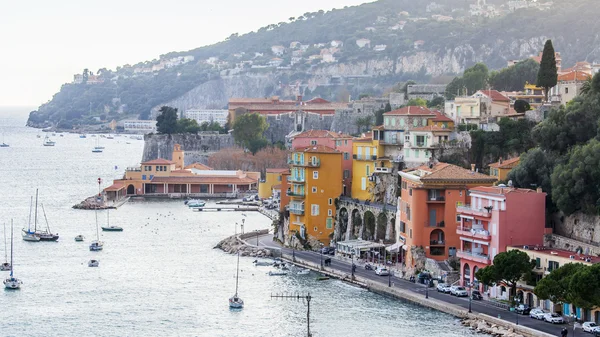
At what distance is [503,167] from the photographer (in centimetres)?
4853

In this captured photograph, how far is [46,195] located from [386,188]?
3961 centimetres

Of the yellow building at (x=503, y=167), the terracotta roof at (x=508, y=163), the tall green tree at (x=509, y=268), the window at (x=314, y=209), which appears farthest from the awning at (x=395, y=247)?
the tall green tree at (x=509, y=268)

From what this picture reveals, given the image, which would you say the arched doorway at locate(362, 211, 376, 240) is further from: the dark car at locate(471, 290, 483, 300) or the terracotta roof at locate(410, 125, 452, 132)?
the dark car at locate(471, 290, 483, 300)

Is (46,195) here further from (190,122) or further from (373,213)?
(373,213)

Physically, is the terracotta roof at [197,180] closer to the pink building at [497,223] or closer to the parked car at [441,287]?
the parked car at [441,287]

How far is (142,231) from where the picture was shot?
2537 inches

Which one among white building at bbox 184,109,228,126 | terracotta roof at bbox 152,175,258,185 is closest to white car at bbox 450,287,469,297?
terracotta roof at bbox 152,175,258,185

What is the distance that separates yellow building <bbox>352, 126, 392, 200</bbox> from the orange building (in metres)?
8.59

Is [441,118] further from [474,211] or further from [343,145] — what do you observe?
[474,211]

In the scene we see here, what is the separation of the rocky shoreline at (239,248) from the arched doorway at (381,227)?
4.72 meters

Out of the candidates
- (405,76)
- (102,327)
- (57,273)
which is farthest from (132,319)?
(405,76)

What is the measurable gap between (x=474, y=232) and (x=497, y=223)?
44.6 inches

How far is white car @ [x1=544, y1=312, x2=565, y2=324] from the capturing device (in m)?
36.0

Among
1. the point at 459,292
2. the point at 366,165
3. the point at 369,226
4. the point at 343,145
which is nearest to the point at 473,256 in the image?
the point at 459,292
